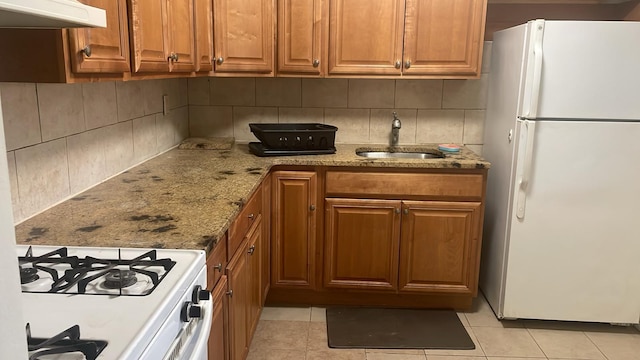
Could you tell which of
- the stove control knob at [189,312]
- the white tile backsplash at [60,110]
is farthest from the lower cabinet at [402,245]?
the stove control knob at [189,312]

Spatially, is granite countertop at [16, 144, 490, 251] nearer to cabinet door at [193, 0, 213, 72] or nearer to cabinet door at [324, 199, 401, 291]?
cabinet door at [324, 199, 401, 291]

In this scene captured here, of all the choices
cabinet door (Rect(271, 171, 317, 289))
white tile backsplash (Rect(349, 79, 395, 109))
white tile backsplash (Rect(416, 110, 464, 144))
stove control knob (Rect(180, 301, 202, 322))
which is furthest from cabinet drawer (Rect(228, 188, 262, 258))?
white tile backsplash (Rect(416, 110, 464, 144))

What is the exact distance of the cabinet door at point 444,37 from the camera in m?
2.75

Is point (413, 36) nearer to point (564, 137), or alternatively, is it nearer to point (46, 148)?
point (564, 137)

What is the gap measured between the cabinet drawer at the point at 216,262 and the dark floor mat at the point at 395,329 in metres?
1.09

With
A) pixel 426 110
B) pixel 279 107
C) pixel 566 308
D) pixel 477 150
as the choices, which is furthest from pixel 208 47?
pixel 566 308

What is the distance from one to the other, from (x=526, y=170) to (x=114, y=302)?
2073 millimetres

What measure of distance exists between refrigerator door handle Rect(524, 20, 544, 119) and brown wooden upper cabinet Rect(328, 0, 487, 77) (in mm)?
387

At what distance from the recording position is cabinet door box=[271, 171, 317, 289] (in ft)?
9.04

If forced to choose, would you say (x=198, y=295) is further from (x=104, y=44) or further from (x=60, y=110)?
(x=60, y=110)

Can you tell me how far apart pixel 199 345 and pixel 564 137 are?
80.3 inches

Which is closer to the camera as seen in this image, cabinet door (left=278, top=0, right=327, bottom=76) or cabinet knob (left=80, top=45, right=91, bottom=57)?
cabinet knob (left=80, top=45, right=91, bottom=57)

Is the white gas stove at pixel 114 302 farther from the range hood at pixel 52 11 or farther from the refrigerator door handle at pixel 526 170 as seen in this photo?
the refrigerator door handle at pixel 526 170

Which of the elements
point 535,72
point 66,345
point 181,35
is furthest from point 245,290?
Answer: point 535,72
